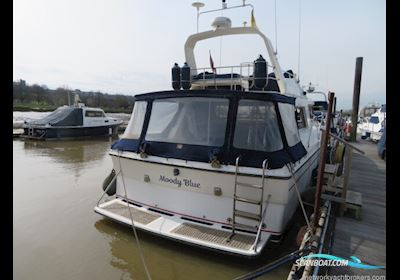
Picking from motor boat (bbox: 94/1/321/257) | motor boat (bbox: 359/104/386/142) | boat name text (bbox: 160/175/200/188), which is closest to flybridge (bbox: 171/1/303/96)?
motor boat (bbox: 94/1/321/257)

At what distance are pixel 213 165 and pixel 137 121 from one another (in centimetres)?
202

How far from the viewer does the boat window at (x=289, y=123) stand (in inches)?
184

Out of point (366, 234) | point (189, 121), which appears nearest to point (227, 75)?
point (189, 121)

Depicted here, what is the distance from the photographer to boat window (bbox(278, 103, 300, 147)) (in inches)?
184

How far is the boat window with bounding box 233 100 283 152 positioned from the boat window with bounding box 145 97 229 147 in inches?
10.1

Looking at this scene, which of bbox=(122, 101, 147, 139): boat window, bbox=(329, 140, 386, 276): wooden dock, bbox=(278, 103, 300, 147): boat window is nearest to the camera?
bbox=(329, 140, 386, 276): wooden dock

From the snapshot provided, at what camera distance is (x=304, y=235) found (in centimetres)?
406

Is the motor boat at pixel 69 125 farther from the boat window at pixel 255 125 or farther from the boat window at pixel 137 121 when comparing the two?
the boat window at pixel 255 125

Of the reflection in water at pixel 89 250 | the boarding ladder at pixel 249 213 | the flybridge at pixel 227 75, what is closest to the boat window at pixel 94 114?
the reflection in water at pixel 89 250

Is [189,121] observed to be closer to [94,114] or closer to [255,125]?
[255,125]

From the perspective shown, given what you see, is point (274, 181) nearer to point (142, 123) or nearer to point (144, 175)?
point (144, 175)

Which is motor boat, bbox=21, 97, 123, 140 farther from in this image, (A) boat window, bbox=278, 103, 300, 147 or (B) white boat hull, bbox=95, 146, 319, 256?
(A) boat window, bbox=278, 103, 300, 147
